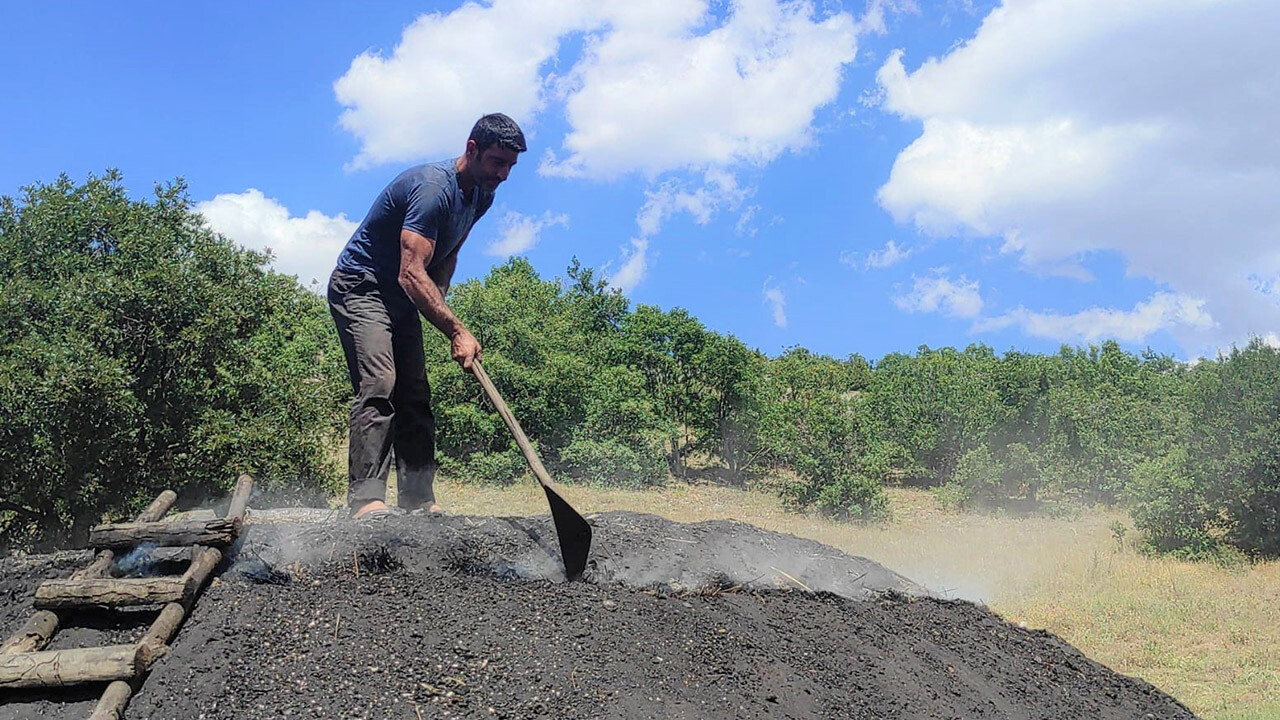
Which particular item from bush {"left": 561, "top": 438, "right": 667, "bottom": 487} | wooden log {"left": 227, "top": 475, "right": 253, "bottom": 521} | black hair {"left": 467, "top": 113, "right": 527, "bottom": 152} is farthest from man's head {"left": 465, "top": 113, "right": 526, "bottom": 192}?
bush {"left": 561, "top": 438, "right": 667, "bottom": 487}

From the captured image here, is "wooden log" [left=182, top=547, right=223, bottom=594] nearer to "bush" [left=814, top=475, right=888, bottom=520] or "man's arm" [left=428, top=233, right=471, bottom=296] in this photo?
"man's arm" [left=428, top=233, right=471, bottom=296]

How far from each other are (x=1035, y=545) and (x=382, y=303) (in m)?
12.5

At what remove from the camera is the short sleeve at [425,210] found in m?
5.06

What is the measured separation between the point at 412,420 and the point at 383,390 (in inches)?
19.5

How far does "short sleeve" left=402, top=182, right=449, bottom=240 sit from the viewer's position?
506cm

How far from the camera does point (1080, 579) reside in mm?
11836

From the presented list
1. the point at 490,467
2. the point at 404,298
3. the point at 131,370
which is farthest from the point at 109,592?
the point at 490,467

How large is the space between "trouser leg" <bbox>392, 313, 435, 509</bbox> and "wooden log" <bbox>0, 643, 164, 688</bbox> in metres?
2.22

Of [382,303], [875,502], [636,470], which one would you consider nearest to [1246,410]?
[875,502]

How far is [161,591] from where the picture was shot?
12.7 ft

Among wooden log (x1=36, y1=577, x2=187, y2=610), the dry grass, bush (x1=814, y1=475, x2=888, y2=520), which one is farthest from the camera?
bush (x1=814, y1=475, x2=888, y2=520)

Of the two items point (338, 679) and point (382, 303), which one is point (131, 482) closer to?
point (382, 303)

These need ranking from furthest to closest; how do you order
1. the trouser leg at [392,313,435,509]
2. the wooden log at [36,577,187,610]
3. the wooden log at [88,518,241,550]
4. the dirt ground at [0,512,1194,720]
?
the trouser leg at [392,313,435,509], the wooden log at [88,518,241,550], the wooden log at [36,577,187,610], the dirt ground at [0,512,1194,720]

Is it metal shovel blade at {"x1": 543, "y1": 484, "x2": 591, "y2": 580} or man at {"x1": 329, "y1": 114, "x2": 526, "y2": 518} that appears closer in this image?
metal shovel blade at {"x1": 543, "y1": 484, "x2": 591, "y2": 580}
